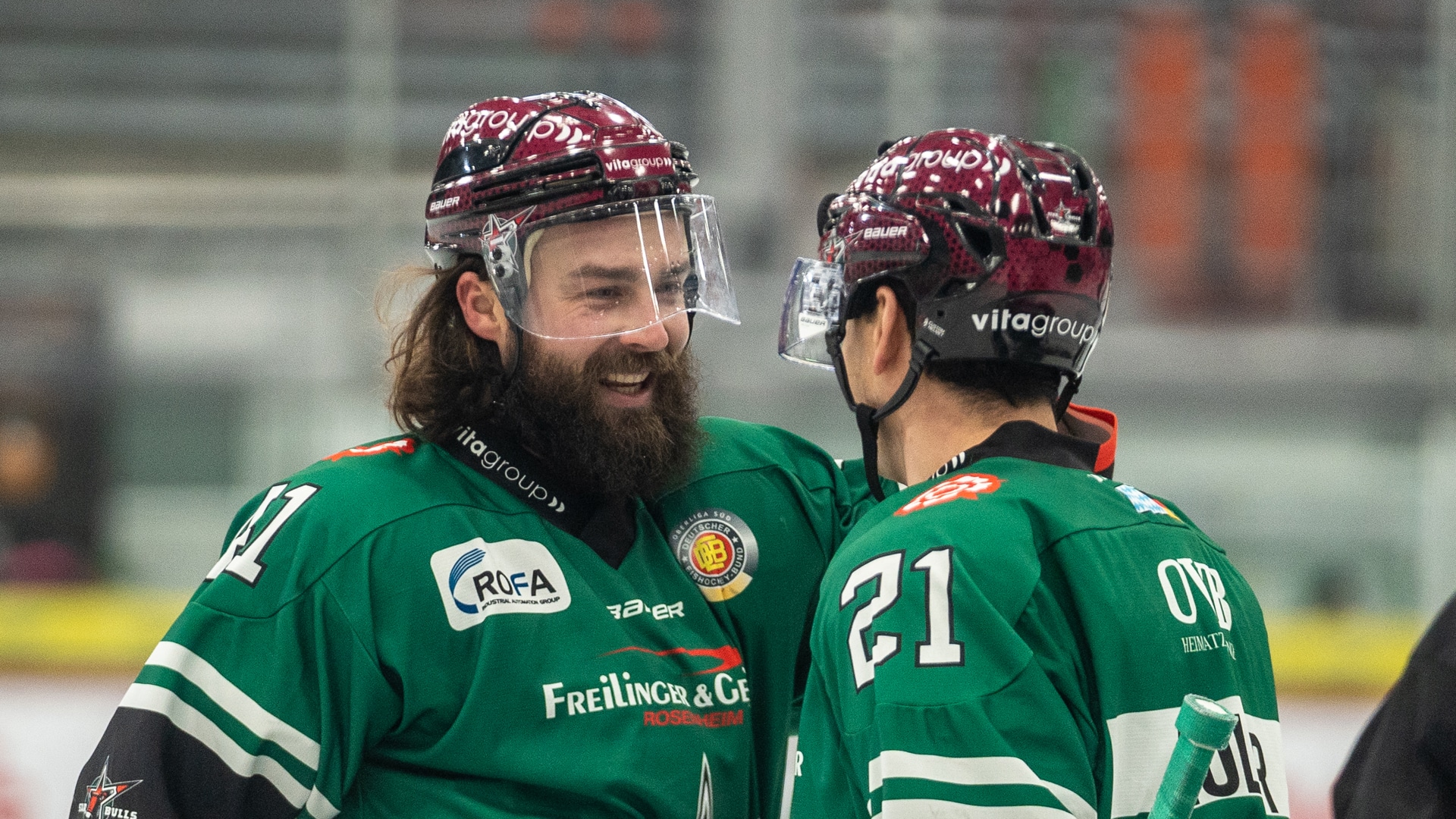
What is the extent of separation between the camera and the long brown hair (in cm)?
210

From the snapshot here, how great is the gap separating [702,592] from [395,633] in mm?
402

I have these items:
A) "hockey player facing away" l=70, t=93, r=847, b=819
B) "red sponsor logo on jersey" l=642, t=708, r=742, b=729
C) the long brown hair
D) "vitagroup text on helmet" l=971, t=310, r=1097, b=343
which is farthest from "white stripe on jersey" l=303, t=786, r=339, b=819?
"vitagroup text on helmet" l=971, t=310, r=1097, b=343

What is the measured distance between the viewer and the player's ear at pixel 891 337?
5.70ft

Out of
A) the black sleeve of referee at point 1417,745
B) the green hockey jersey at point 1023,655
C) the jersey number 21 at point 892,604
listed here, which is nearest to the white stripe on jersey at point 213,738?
the green hockey jersey at point 1023,655

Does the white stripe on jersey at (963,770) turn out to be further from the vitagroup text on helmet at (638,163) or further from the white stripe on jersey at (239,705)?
the vitagroup text on helmet at (638,163)

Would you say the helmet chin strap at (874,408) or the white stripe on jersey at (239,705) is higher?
the helmet chin strap at (874,408)

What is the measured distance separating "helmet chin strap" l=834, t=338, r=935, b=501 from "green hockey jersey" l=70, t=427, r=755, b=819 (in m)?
0.34

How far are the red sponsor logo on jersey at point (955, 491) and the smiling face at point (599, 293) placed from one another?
60cm

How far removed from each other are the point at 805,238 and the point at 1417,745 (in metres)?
5.35

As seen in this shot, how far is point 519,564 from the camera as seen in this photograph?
195 cm

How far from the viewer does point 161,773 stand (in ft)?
5.86

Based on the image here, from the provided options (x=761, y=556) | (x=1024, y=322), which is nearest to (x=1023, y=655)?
(x=1024, y=322)

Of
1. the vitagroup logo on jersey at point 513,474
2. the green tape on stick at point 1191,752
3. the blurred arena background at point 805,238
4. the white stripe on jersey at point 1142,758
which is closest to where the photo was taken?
the green tape on stick at point 1191,752

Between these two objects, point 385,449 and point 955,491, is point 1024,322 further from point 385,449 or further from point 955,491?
point 385,449
